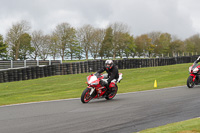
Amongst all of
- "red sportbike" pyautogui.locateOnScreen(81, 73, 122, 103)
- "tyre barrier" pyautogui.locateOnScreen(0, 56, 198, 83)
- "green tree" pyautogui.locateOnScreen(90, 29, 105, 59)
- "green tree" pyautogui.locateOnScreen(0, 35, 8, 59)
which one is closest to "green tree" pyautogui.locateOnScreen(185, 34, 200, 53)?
"green tree" pyautogui.locateOnScreen(90, 29, 105, 59)

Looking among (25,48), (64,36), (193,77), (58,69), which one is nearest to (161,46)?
(64,36)

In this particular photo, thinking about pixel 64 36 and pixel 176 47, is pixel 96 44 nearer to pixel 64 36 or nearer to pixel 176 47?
pixel 64 36

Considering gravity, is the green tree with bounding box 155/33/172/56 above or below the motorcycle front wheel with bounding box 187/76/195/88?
above

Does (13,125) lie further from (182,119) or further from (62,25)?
(62,25)

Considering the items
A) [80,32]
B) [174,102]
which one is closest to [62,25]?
[80,32]

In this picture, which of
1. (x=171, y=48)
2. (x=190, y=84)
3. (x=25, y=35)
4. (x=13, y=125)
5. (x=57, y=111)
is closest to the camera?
(x=13, y=125)

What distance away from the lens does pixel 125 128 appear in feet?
18.7

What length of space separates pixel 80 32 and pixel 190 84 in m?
64.9

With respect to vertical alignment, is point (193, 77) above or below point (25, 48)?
below

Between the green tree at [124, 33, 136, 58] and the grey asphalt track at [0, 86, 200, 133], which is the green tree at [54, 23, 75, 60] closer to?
the green tree at [124, 33, 136, 58]

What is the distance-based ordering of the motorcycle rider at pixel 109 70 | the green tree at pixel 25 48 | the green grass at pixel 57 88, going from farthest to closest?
the green tree at pixel 25 48, the green grass at pixel 57 88, the motorcycle rider at pixel 109 70

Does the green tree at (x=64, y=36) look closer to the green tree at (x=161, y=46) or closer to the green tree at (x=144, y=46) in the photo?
the green tree at (x=144, y=46)

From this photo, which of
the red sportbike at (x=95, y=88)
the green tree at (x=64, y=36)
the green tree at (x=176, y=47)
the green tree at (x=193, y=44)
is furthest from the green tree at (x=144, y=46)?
the red sportbike at (x=95, y=88)

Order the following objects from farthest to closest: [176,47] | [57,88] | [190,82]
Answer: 1. [176,47]
2. [57,88]
3. [190,82]
